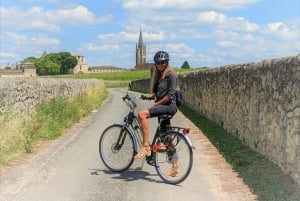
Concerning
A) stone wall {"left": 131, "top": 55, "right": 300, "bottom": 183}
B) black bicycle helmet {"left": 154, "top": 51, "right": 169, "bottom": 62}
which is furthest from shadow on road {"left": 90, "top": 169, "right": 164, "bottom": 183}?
stone wall {"left": 131, "top": 55, "right": 300, "bottom": 183}

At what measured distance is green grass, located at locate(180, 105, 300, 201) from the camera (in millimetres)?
6574

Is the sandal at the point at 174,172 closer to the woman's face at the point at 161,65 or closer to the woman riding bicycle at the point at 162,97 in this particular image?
the woman riding bicycle at the point at 162,97

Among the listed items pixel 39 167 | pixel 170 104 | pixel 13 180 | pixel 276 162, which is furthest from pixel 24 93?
pixel 276 162

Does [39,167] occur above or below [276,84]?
below

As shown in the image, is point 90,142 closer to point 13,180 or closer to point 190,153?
point 13,180

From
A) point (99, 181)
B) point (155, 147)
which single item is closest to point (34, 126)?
point (99, 181)

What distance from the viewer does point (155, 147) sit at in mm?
7633

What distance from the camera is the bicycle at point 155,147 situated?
24.1ft

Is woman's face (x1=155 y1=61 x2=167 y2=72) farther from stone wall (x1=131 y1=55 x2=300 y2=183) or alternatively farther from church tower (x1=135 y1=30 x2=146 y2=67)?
church tower (x1=135 y1=30 x2=146 y2=67)

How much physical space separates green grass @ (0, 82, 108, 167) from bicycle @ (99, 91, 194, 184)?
6.72 feet

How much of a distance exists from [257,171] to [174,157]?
155cm

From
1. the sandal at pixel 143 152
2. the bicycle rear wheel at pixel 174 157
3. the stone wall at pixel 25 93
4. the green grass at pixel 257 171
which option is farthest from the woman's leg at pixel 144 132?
the stone wall at pixel 25 93

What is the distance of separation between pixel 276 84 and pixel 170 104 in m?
1.96

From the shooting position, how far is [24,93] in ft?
42.4
